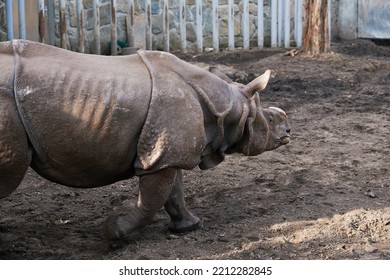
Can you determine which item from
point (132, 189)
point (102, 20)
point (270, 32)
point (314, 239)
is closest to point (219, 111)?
point (314, 239)

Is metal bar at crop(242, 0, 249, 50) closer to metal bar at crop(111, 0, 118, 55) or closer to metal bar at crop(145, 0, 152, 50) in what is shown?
metal bar at crop(145, 0, 152, 50)

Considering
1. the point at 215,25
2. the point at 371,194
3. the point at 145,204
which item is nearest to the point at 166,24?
the point at 215,25

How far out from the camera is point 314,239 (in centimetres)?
473

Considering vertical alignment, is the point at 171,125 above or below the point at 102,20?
above

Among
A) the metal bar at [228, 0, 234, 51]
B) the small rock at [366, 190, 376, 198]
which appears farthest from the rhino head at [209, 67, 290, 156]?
the metal bar at [228, 0, 234, 51]

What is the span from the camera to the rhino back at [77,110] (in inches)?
171

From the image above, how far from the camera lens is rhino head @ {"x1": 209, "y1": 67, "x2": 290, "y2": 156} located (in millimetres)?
4949

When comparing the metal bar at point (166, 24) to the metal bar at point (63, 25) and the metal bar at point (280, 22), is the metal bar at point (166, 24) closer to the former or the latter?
the metal bar at point (63, 25)

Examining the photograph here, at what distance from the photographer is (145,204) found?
4664 mm

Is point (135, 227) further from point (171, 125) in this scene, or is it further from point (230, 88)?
point (230, 88)

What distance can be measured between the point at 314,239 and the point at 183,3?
7.36m

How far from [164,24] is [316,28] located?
2.07 m

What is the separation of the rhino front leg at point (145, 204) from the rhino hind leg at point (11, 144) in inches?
24.6

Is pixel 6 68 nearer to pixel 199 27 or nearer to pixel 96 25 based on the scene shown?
pixel 96 25
